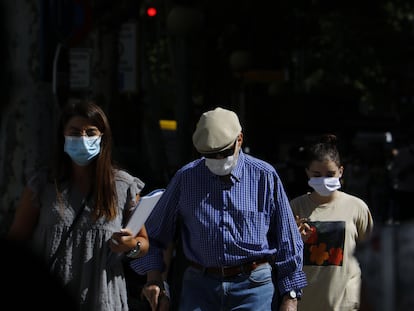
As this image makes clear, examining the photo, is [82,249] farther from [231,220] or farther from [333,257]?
A: [333,257]

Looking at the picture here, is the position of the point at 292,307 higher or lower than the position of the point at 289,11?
lower

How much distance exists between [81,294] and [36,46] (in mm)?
5349

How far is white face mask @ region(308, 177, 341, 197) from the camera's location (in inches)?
223

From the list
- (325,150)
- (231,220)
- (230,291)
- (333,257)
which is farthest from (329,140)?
(230,291)

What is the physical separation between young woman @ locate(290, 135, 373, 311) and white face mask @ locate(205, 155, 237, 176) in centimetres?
92

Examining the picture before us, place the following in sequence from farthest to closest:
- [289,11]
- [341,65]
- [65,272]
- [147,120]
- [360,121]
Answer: [360,121], [341,65], [289,11], [147,120], [65,272]

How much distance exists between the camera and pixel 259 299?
4.61m

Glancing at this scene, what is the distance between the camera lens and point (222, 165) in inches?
184

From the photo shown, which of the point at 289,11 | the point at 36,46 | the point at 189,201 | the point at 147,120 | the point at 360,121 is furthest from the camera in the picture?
the point at 360,121

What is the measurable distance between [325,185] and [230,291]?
4.37ft

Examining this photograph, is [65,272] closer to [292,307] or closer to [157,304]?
[157,304]

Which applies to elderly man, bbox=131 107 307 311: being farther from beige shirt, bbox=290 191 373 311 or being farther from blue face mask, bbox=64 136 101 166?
beige shirt, bbox=290 191 373 311

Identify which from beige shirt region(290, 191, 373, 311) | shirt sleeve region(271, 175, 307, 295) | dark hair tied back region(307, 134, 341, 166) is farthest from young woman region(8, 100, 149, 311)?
dark hair tied back region(307, 134, 341, 166)

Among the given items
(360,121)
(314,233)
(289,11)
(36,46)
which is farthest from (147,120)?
(360,121)
